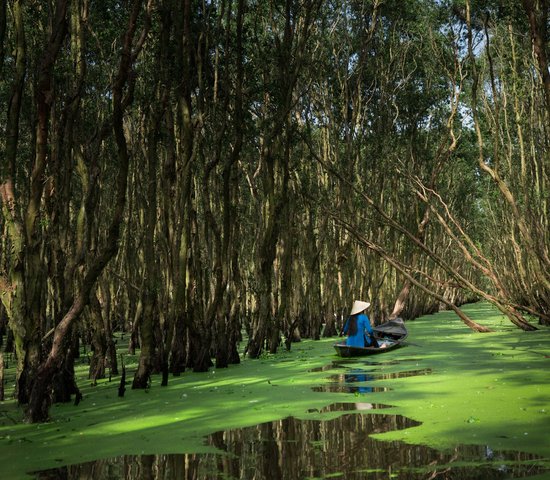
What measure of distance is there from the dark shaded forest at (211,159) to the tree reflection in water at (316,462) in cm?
206

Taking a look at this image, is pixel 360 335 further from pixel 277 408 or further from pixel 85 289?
pixel 85 289

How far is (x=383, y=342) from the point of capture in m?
14.7

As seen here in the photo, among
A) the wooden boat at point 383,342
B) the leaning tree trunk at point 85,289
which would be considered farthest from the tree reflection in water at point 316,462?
the wooden boat at point 383,342

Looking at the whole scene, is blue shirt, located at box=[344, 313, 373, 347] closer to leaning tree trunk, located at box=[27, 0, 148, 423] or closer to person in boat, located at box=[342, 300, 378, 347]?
person in boat, located at box=[342, 300, 378, 347]

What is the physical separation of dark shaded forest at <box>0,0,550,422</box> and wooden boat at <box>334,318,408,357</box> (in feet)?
3.94

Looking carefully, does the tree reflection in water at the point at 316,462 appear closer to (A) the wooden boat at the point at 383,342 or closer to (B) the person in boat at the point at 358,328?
(A) the wooden boat at the point at 383,342

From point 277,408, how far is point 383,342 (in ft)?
24.7

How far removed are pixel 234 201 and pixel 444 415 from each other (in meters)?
8.02

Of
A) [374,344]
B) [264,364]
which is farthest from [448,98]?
[264,364]

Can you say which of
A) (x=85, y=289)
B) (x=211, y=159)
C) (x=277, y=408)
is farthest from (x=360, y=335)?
(x=85, y=289)

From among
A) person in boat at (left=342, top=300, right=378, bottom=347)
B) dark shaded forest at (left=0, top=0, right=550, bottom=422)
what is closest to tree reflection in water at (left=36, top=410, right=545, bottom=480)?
dark shaded forest at (left=0, top=0, right=550, bottom=422)

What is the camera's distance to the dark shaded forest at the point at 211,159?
7.95 metres

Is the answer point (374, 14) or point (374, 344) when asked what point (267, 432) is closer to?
point (374, 344)

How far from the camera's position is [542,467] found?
453 centimetres
